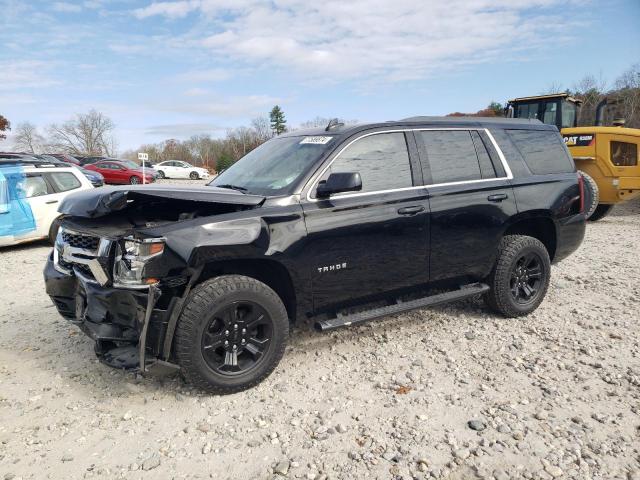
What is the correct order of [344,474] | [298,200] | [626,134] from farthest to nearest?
[626,134] → [298,200] → [344,474]

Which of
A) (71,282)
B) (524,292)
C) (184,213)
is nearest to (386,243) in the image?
(184,213)

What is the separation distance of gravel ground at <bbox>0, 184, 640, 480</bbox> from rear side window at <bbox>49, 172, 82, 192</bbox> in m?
5.28

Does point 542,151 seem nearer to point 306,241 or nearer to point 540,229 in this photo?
point 540,229

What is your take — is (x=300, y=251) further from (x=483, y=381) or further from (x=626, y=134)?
(x=626, y=134)

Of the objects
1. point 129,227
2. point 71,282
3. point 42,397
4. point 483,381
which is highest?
point 129,227

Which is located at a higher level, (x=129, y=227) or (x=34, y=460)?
(x=129, y=227)

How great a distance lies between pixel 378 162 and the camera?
383 cm

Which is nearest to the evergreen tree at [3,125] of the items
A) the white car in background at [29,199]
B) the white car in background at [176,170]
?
the white car in background at [176,170]

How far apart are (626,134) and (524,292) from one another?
7.28m

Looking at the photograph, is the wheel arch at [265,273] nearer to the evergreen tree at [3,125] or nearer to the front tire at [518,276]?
the front tire at [518,276]

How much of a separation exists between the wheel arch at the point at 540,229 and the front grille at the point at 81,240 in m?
3.64

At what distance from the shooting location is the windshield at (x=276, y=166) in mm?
3627

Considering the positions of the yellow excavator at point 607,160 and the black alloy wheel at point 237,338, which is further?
the yellow excavator at point 607,160

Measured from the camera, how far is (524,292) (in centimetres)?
469
